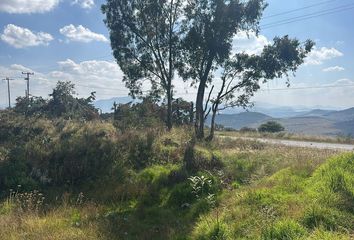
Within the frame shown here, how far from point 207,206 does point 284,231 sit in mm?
3958

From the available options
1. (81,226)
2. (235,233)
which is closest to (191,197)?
(81,226)

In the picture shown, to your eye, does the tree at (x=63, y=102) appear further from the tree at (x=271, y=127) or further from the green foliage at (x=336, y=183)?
the green foliage at (x=336, y=183)

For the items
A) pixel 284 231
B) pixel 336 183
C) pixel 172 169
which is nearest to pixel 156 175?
pixel 172 169

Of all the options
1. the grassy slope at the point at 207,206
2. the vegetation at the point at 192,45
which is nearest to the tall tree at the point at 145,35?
the vegetation at the point at 192,45

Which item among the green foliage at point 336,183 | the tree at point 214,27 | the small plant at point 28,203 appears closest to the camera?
the green foliage at point 336,183

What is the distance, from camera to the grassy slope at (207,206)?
758cm

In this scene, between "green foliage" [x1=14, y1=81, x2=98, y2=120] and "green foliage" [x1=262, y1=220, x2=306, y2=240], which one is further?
"green foliage" [x1=14, y1=81, x2=98, y2=120]

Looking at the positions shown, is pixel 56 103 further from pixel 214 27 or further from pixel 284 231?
pixel 284 231

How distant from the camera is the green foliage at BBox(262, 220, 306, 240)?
22.2ft

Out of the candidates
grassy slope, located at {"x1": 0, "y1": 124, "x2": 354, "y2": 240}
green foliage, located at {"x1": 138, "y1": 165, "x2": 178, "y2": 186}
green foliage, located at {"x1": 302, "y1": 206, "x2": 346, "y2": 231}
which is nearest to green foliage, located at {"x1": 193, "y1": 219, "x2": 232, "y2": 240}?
grassy slope, located at {"x1": 0, "y1": 124, "x2": 354, "y2": 240}

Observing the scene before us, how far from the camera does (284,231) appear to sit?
6891mm

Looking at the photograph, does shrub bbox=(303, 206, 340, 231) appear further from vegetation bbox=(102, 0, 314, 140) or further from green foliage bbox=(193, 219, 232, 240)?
vegetation bbox=(102, 0, 314, 140)

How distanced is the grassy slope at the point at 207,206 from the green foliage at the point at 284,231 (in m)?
0.02

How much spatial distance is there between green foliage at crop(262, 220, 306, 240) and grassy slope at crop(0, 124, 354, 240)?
0.06 feet
